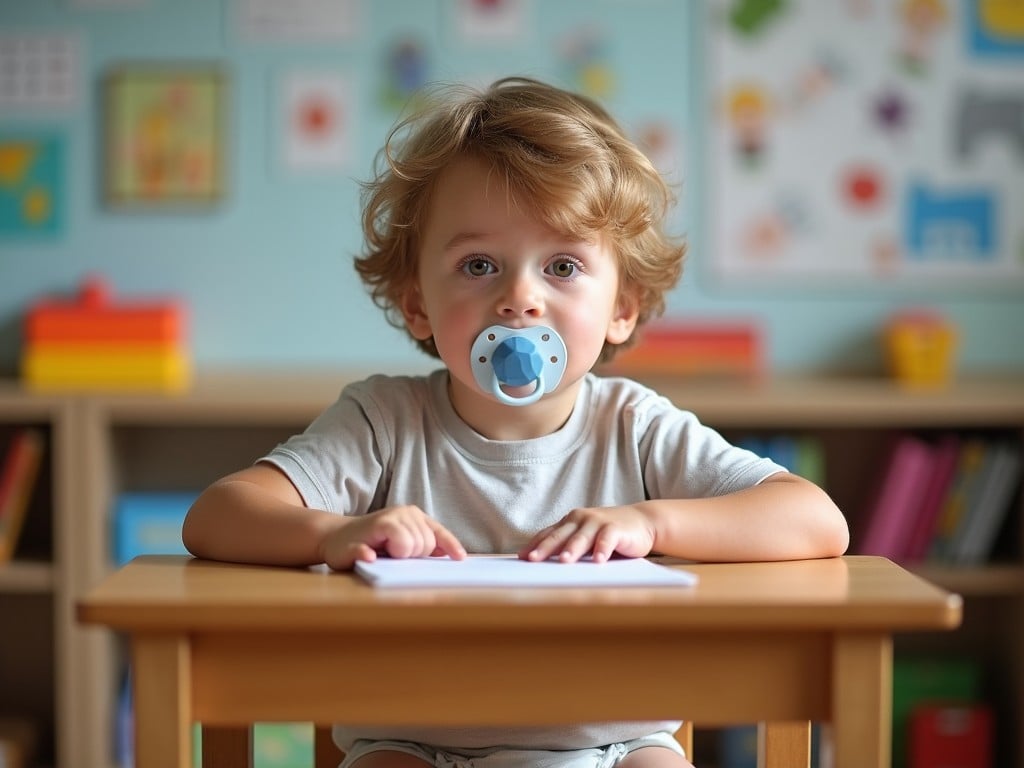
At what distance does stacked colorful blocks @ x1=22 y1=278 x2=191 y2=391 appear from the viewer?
260cm

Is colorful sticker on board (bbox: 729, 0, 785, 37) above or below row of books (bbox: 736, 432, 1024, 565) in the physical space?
above

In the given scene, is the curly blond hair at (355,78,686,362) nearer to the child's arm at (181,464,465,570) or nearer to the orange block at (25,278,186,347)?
the child's arm at (181,464,465,570)

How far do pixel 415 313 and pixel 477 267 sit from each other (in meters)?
0.18

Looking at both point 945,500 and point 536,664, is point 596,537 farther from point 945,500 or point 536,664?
point 945,500

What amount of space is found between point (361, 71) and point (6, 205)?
2.61ft

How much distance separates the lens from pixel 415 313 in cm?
142

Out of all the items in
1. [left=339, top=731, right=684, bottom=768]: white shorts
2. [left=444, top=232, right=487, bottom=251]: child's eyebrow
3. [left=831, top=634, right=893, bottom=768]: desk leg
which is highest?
[left=444, top=232, right=487, bottom=251]: child's eyebrow

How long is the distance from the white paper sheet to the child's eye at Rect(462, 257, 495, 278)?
303mm

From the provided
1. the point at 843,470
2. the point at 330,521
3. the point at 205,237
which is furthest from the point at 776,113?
the point at 330,521

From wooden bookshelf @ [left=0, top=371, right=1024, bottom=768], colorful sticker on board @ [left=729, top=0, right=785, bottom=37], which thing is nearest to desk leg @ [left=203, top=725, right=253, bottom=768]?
wooden bookshelf @ [left=0, top=371, right=1024, bottom=768]

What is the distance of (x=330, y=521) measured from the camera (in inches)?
42.6

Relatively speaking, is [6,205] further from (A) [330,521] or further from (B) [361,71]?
(A) [330,521]

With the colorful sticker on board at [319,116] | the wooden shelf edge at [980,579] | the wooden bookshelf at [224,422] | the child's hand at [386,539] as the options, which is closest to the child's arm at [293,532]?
the child's hand at [386,539]

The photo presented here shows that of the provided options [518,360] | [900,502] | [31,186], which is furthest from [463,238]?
[31,186]
